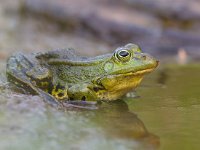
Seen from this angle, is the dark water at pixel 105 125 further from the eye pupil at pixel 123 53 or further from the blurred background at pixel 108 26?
the blurred background at pixel 108 26

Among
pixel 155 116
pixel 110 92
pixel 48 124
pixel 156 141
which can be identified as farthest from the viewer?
pixel 110 92

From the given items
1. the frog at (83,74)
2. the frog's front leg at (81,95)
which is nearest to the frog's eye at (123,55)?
the frog at (83,74)

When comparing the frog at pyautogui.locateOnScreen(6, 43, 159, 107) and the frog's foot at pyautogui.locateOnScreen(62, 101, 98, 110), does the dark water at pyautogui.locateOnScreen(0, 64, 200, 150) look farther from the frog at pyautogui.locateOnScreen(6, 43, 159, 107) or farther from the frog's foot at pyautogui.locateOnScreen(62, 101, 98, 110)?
the frog at pyautogui.locateOnScreen(6, 43, 159, 107)

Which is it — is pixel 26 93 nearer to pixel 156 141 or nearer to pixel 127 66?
pixel 127 66

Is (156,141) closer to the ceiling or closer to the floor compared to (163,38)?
closer to the floor

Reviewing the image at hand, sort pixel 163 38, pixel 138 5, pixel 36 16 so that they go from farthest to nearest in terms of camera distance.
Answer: pixel 36 16 < pixel 138 5 < pixel 163 38

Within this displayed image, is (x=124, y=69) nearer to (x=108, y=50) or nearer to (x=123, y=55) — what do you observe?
(x=123, y=55)

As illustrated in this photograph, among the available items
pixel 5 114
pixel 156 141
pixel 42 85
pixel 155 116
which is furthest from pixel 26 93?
pixel 156 141
